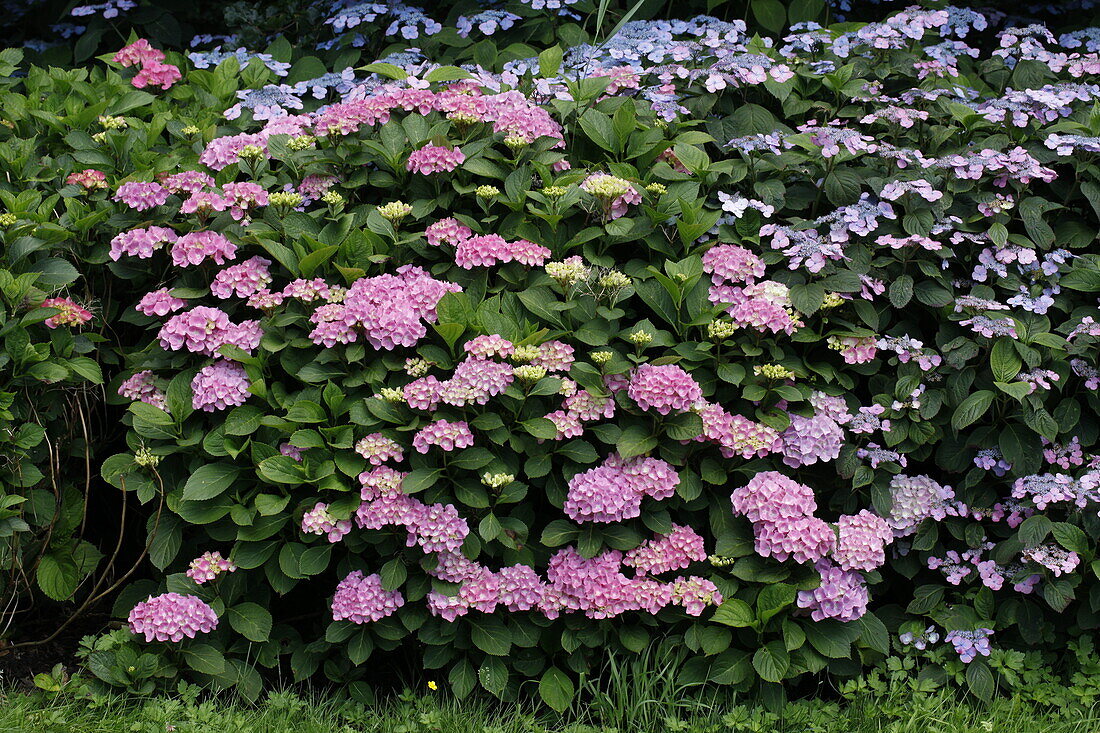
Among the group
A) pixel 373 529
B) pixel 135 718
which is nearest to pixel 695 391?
pixel 373 529

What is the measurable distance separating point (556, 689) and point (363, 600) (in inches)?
23.2

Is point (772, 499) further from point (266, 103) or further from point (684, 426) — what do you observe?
point (266, 103)

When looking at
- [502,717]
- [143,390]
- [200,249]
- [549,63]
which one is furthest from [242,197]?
[502,717]

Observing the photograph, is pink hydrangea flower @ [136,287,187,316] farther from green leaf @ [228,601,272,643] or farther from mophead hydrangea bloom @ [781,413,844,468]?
mophead hydrangea bloom @ [781,413,844,468]

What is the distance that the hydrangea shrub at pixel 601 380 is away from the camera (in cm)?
282

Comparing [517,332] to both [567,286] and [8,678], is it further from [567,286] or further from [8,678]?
[8,678]

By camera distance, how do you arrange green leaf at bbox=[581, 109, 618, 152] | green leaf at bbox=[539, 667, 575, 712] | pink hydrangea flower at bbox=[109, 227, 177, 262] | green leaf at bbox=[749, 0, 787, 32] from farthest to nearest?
green leaf at bbox=[749, 0, 787, 32] → green leaf at bbox=[581, 109, 618, 152] → pink hydrangea flower at bbox=[109, 227, 177, 262] → green leaf at bbox=[539, 667, 575, 712]

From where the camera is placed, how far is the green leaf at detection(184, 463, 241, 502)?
2.81 metres

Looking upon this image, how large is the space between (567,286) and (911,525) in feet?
4.13

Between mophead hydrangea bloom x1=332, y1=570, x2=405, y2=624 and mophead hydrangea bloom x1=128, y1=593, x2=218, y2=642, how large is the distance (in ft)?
1.17

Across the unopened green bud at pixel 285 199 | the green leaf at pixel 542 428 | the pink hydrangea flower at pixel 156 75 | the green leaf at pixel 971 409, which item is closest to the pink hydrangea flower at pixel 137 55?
the pink hydrangea flower at pixel 156 75

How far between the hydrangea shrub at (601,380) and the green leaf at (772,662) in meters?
0.01

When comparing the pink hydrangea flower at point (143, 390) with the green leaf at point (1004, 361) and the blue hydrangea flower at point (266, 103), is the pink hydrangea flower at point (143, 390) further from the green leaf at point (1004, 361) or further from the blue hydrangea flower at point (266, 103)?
the green leaf at point (1004, 361)

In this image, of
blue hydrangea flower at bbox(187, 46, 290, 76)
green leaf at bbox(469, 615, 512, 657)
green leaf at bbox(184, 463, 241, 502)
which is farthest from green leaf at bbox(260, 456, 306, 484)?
blue hydrangea flower at bbox(187, 46, 290, 76)
